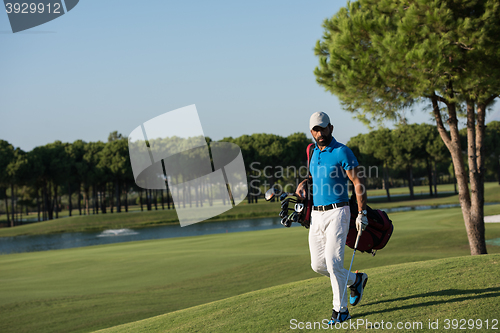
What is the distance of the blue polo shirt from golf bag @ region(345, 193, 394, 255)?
0.32 m

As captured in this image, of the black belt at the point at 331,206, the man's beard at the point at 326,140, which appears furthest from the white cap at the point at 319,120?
the black belt at the point at 331,206

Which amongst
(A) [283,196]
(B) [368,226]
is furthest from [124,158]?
(B) [368,226]

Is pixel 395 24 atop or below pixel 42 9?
below

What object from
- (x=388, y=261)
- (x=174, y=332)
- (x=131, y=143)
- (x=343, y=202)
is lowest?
(x=388, y=261)

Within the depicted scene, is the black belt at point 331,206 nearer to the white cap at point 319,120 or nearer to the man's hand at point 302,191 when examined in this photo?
the man's hand at point 302,191

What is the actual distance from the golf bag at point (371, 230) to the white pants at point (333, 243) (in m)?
0.29

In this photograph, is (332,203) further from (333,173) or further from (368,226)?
(368,226)

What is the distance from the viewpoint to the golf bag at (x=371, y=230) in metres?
4.81

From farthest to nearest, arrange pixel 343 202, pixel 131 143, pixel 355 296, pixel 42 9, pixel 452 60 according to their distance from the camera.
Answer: pixel 42 9 → pixel 131 143 → pixel 452 60 → pixel 355 296 → pixel 343 202

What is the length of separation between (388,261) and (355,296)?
8.46m

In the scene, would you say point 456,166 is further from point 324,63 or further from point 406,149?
point 406,149

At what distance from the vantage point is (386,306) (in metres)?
4.84

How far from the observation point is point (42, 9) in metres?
11.4

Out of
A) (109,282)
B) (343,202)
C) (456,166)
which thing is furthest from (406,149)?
(343,202)
